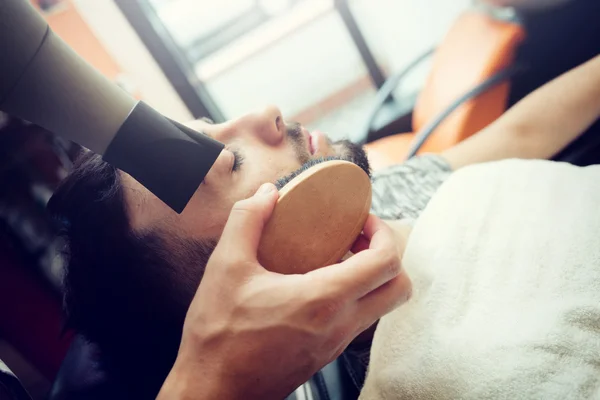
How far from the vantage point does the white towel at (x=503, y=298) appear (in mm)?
645

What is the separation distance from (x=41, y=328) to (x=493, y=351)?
1329mm

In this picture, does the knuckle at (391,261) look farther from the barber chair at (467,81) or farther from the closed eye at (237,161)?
the barber chair at (467,81)

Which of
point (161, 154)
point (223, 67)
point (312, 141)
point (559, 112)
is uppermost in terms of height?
point (161, 154)

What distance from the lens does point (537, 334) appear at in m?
0.66

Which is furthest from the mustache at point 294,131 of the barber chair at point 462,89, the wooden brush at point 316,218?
the barber chair at point 462,89

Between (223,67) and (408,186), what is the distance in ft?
7.32

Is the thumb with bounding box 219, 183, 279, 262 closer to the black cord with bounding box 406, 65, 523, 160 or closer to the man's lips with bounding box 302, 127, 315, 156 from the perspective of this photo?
the man's lips with bounding box 302, 127, 315, 156

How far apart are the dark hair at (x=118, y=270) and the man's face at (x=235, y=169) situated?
0.03 meters

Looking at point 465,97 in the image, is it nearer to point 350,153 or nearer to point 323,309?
point 350,153

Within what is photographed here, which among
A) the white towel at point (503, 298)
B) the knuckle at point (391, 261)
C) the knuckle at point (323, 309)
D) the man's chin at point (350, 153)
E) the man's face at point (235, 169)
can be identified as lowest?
the white towel at point (503, 298)

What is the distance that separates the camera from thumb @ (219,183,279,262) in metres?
0.54

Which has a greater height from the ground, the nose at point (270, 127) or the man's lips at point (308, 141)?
the nose at point (270, 127)

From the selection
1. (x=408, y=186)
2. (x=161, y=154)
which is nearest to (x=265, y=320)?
(x=161, y=154)

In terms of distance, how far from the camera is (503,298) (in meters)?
0.73
